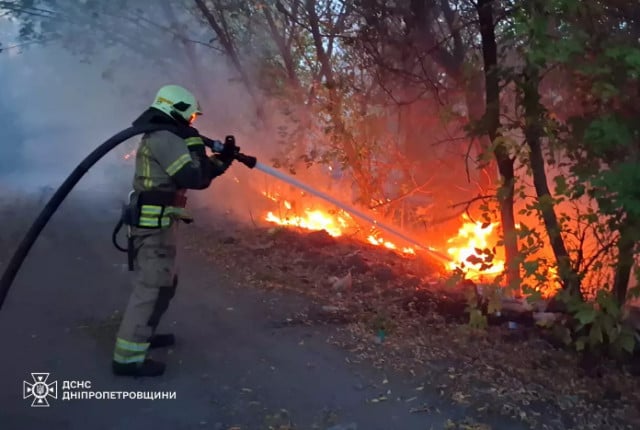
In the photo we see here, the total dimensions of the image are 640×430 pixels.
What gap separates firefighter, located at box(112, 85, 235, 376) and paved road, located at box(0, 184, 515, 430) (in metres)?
0.24

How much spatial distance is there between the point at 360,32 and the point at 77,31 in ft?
16.3

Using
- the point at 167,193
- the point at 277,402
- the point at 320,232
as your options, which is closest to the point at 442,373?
the point at 277,402

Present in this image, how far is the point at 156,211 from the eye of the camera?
4066mm

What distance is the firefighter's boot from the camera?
4062mm

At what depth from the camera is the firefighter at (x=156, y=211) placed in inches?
158

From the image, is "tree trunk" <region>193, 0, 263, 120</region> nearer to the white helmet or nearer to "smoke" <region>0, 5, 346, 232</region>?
"smoke" <region>0, 5, 346, 232</region>

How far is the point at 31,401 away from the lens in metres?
3.78

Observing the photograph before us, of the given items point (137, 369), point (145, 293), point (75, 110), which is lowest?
point (137, 369)

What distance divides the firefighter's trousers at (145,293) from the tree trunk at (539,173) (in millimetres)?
2426

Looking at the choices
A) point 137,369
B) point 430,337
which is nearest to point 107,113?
point 137,369

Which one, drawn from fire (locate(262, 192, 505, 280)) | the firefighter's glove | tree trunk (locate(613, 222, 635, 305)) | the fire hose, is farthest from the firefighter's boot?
fire (locate(262, 192, 505, 280))

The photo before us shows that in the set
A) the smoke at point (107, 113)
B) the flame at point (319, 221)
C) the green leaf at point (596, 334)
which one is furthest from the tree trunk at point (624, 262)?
the smoke at point (107, 113)

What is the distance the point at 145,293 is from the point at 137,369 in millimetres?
492

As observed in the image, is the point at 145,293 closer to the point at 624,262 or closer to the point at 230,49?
the point at 624,262
